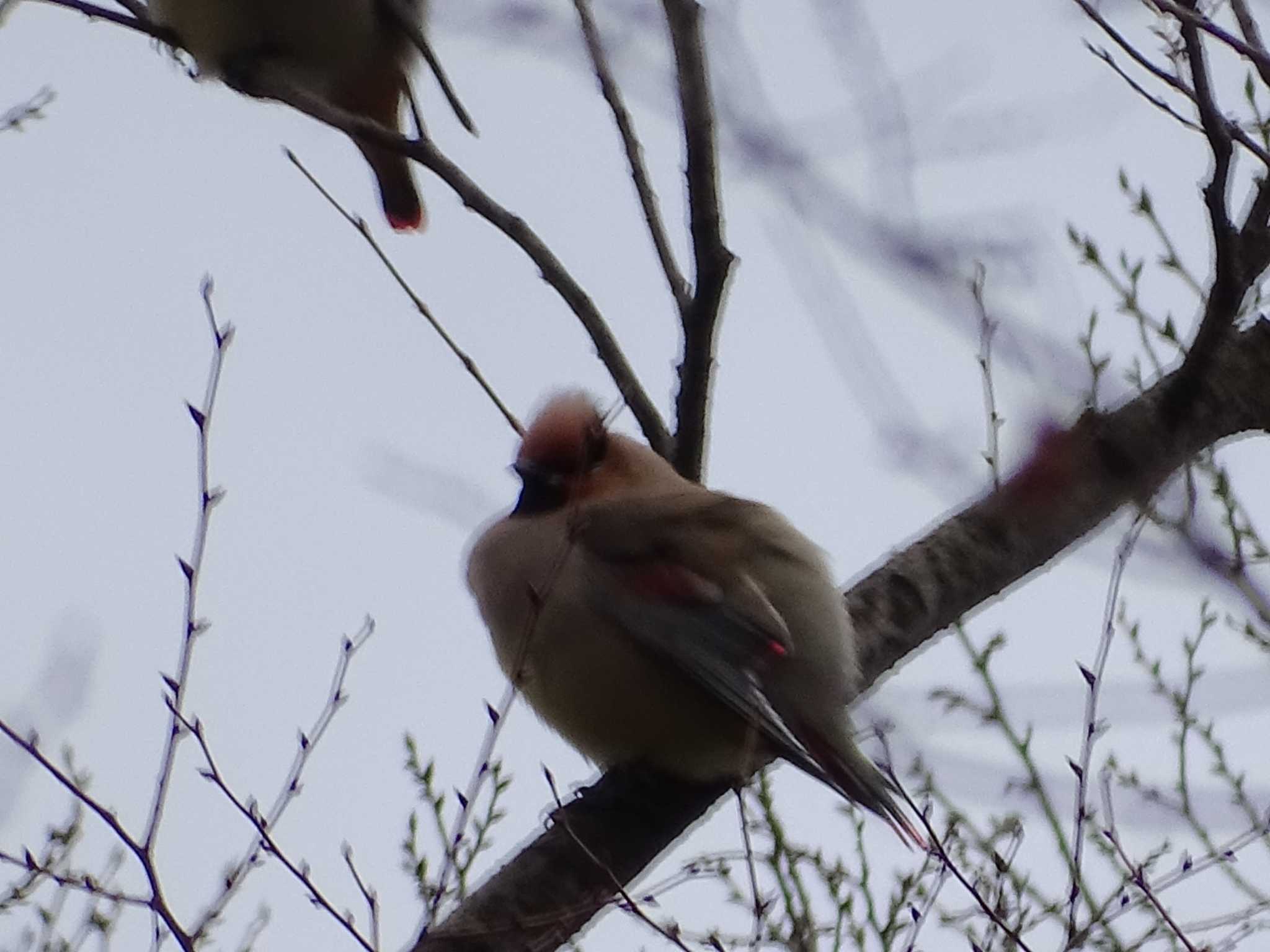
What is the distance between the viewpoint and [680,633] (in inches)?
138

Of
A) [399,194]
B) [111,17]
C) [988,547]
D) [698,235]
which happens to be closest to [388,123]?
[399,194]

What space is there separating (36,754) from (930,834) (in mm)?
1280

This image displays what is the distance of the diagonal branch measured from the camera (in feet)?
9.86

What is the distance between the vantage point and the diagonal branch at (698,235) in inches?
118

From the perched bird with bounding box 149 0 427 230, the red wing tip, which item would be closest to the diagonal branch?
the perched bird with bounding box 149 0 427 230

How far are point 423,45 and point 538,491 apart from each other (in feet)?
3.42

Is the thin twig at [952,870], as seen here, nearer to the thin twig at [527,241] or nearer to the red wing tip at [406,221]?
the thin twig at [527,241]

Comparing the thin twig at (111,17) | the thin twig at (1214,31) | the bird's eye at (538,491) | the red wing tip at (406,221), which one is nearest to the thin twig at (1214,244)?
the thin twig at (1214,31)

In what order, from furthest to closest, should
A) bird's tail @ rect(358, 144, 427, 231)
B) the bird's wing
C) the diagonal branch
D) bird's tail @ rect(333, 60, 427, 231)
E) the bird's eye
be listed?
bird's tail @ rect(358, 144, 427, 231), bird's tail @ rect(333, 60, 427, 231), the bird's eye, the bird's wing, the diagonal branch

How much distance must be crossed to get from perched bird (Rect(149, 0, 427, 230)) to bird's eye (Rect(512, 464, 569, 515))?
1432 mm

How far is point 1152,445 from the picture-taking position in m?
3.36

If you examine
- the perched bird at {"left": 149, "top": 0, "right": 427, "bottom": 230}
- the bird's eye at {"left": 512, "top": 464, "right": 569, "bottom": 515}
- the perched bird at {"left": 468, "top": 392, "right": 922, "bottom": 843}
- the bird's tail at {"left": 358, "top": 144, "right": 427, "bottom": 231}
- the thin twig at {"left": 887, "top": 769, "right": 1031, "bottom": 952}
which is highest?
the bird's tail at {"left": 358, "top": 144, "right": 427, "bottom": 231}

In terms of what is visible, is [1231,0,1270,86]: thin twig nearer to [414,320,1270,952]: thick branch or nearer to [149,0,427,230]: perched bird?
[414,320,1270,952]: thick branch

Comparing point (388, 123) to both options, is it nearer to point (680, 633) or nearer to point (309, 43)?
point (309, 43)
